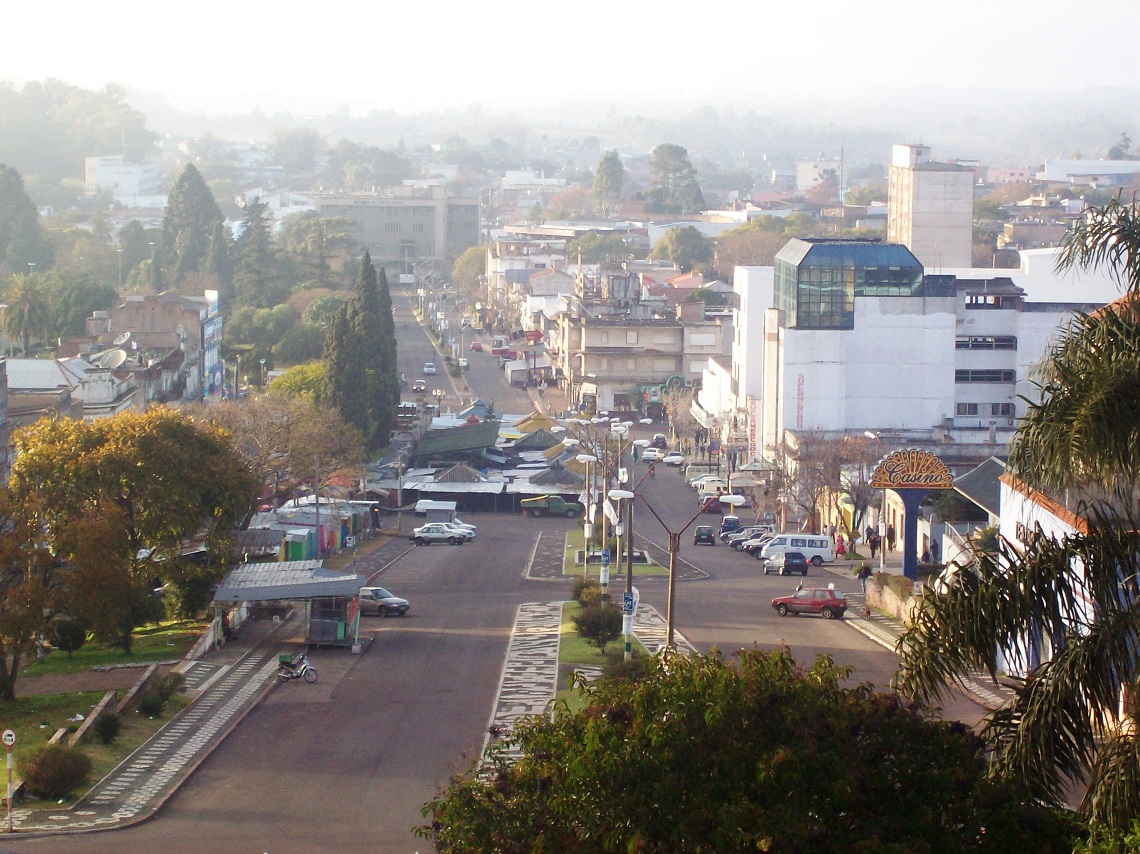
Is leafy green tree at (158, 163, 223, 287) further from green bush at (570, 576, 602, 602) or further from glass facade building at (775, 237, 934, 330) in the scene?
green bush at (570, 576, 602, 602)

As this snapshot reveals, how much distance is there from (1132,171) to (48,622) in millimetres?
154579

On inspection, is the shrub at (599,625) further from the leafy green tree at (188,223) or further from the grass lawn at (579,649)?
the leafy green tree at (188,223)

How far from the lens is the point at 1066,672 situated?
9.28 meters

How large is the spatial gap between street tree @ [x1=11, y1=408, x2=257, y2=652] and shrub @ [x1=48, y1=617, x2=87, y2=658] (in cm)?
68

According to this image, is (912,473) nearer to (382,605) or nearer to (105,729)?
(382,605)

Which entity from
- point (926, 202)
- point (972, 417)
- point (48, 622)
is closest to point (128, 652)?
point (48, 622)

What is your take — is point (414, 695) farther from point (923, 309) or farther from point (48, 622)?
point (923, 309)

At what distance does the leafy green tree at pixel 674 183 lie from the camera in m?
172

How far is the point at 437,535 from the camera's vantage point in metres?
43.9

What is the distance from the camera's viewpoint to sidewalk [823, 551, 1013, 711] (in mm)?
23036

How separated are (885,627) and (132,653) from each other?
42.8ft

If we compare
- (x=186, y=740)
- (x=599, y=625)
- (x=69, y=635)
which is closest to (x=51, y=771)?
(x=186, y=740)

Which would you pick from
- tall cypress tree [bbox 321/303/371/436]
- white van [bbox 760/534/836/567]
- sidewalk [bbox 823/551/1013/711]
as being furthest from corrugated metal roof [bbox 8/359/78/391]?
sidewalk [bbox 823/551/1013/711]

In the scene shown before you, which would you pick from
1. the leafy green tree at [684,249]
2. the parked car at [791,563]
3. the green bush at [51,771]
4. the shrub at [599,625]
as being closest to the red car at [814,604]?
the shrub at [599,625]
